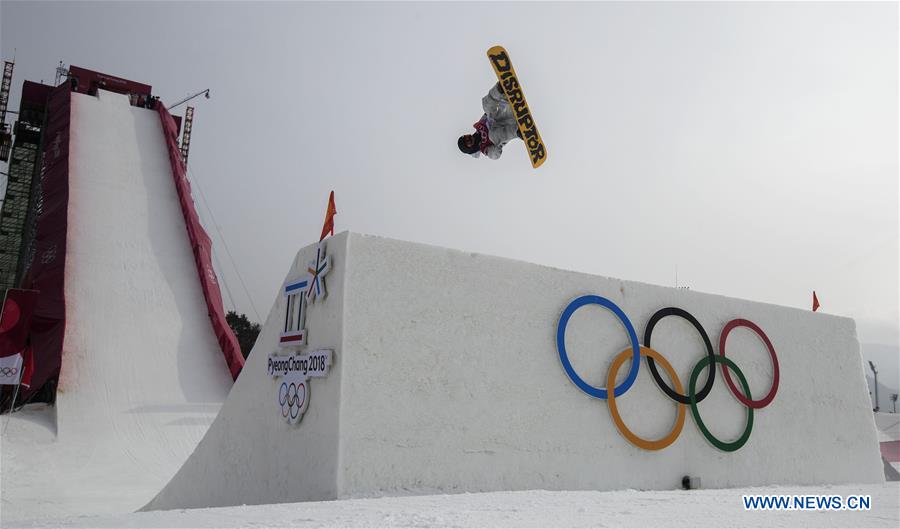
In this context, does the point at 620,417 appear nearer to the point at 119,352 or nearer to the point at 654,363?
the point at 654,363

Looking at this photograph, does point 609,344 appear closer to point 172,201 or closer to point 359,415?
point 359,415

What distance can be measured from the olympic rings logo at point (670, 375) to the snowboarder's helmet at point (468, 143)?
2022 millimetres

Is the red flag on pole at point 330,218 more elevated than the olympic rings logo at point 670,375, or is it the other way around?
the red flag on pole at point 330,218

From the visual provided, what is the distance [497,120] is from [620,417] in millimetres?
3046

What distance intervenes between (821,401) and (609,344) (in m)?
2.99

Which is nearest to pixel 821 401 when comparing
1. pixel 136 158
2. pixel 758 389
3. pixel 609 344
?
pixel 758 389

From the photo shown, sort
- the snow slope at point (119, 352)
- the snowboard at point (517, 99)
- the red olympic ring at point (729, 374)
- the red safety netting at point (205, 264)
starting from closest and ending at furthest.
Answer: the red olympic ring at point (729, 374) < the snowboard at point (517, 99) < the snow slope at point (119, 352) < the red safety netting at point (205, 264)

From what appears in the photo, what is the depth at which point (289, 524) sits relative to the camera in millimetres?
2553

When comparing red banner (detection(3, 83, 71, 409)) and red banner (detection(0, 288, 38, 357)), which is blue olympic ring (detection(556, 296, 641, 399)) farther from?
red banner (detection(3, 83, 71, 409))

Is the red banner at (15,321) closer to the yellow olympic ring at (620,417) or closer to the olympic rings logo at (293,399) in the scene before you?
the olympic rings logo at (293,399)

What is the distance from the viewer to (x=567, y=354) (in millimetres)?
4852

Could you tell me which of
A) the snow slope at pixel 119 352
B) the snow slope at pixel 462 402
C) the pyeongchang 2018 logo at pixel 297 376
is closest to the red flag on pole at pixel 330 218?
the snow slope at pixel 462 402

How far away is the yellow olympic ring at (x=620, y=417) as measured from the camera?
4.91 m

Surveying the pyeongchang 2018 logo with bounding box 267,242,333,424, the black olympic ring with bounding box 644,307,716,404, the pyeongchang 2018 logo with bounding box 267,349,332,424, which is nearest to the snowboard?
the black olympic ring with bounding box 644,307,716,404
